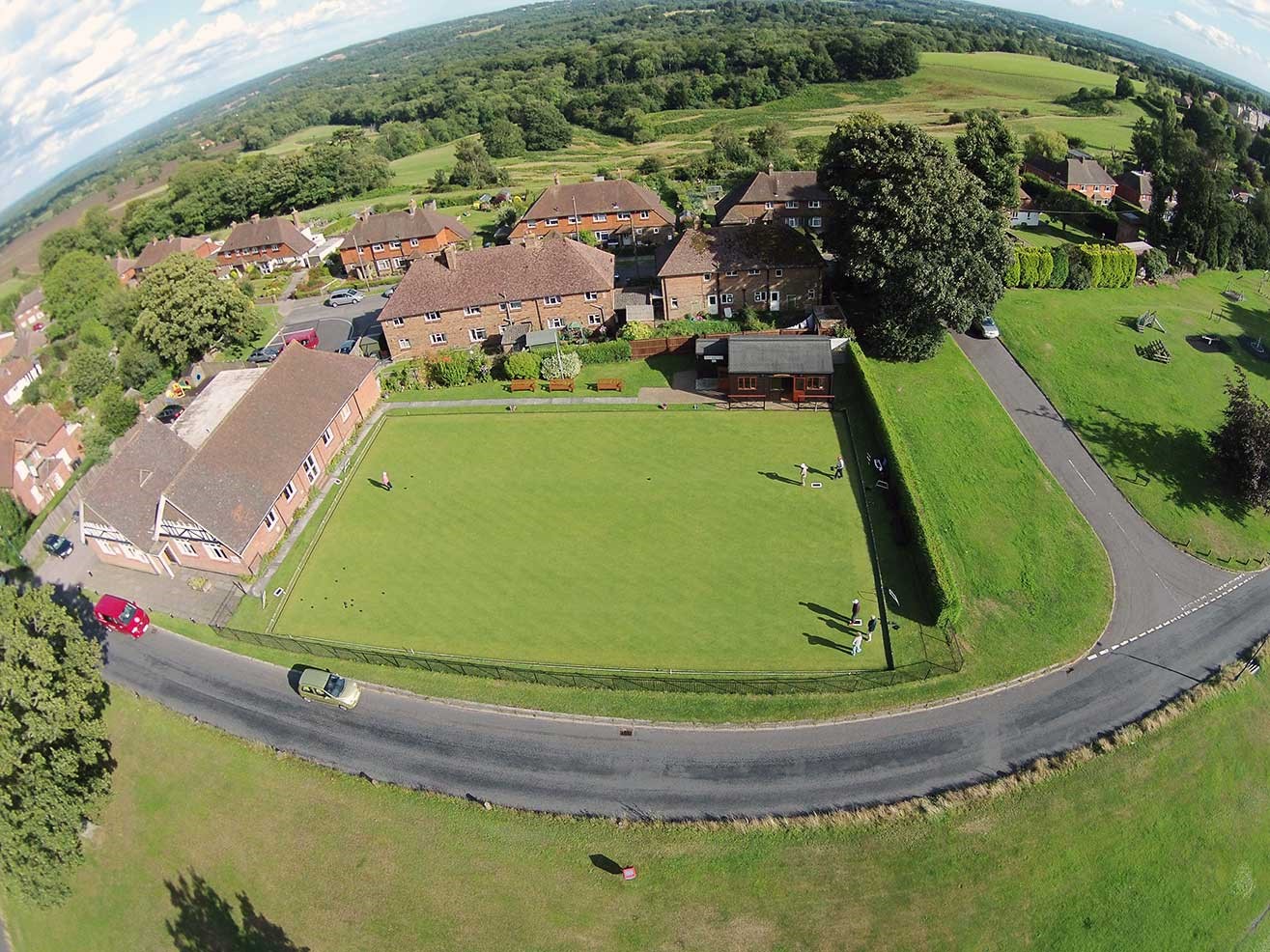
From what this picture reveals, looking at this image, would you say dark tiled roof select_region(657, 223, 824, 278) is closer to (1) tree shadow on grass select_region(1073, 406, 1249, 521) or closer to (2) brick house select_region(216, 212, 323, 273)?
(1) tree shadow on grass select_region(1073, 406, 1249, 521)

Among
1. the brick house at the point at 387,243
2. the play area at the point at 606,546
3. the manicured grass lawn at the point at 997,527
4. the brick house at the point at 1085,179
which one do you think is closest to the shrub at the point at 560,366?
the play area at the point at 606,546

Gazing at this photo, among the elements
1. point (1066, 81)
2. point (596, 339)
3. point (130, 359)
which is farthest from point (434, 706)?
point (1066, 81)

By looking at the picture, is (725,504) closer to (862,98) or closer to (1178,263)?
(1178,263)

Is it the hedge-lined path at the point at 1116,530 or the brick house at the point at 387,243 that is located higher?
the brick house at the point at 387,243

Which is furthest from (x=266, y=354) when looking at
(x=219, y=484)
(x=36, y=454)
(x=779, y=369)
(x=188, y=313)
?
(x=779, y=369)

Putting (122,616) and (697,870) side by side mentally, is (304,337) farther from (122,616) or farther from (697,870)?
(697,870)

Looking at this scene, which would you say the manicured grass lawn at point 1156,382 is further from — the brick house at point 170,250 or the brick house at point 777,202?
the brick house at point 170,250

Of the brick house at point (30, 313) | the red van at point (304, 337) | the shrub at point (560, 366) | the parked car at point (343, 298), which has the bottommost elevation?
the brick house at point (30, 313)
